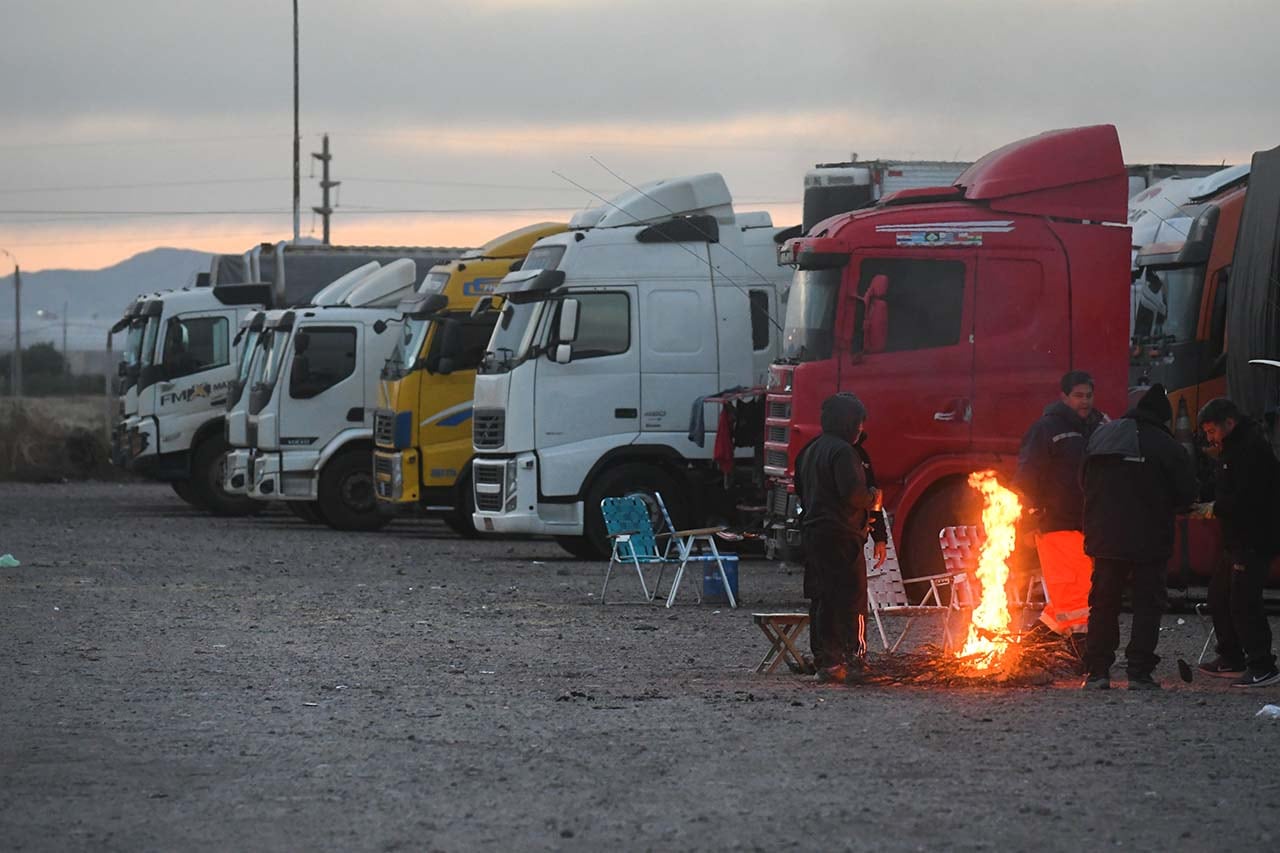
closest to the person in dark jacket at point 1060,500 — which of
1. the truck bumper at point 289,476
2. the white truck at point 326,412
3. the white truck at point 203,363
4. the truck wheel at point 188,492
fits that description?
the white truck at point 326,412

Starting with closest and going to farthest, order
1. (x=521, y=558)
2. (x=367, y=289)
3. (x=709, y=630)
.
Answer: (x=709, y=630) < (x=521, y=558) < (x=367, y=289)

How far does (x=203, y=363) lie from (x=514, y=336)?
1129cm

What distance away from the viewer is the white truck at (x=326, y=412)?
27.1 meters

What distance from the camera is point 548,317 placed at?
68.1 ft

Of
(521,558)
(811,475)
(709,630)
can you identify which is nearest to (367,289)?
(521,558)

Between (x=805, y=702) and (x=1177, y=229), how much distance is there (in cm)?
1011

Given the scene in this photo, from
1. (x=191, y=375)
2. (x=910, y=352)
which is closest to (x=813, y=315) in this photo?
(x=910, y=352)

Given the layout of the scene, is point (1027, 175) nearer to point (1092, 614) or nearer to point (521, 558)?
point (1092, 614)

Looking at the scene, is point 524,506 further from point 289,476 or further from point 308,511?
point 308,511

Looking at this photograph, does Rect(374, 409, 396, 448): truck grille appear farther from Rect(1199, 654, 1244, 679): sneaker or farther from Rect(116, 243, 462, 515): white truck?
Rect(1199, 654, 1244, 679): sneaker

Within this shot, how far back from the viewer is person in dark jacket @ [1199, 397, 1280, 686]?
37.6ft

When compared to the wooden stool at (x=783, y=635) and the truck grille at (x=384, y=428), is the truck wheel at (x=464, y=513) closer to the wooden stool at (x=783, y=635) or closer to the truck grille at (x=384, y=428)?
the truck grille at (x=384, y=428)

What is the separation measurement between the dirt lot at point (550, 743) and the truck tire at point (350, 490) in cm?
1103

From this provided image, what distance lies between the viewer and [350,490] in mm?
27391
